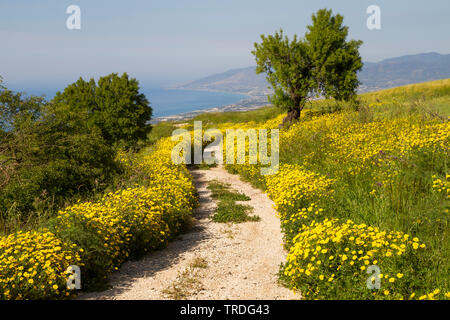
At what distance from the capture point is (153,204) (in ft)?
25.9

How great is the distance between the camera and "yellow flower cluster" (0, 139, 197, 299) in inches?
187

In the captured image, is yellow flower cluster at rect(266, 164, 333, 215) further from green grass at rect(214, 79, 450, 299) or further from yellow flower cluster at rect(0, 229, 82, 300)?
yellow flower cluster at rect(0, 229, 82, 300)

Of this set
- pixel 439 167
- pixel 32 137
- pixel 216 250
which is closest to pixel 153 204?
pixel 216 250

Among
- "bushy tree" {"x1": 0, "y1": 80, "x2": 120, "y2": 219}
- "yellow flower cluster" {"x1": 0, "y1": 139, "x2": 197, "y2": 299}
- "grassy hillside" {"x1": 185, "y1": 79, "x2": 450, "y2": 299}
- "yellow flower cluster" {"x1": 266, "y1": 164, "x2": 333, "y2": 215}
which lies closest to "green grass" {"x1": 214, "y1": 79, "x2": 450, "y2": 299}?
"grassy hillside" {"x1": 185, "y1": 79, "x2": 450, "y2": 299}

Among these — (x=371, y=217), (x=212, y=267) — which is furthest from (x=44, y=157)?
(x=371, y=217)

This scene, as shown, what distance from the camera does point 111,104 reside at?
19719 mm

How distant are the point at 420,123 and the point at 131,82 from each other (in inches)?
648

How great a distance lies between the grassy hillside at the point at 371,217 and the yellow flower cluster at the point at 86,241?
3114mm

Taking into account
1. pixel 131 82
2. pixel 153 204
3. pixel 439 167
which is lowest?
pixel 153 204

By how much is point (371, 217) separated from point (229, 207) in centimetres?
513

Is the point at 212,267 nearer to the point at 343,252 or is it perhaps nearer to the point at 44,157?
the point at 343,252

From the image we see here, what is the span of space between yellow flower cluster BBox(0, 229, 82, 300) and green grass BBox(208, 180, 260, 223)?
15.7 ft

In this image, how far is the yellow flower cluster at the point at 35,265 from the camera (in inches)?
182
